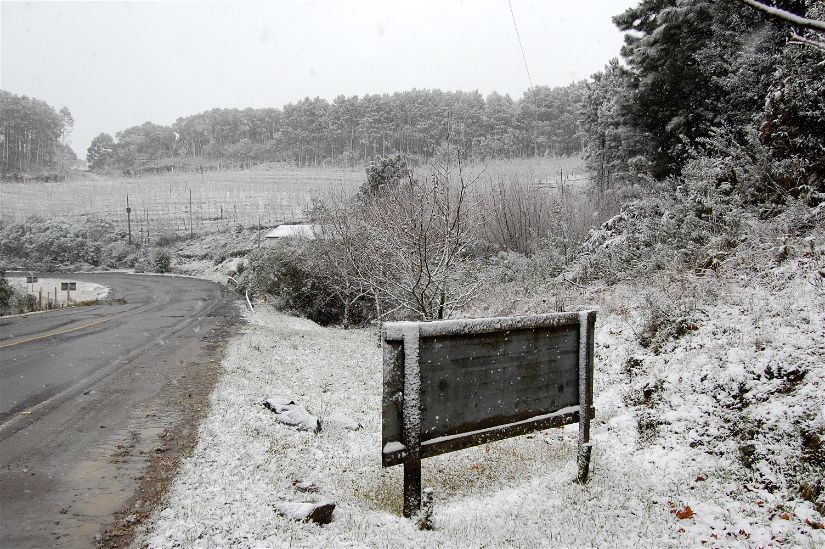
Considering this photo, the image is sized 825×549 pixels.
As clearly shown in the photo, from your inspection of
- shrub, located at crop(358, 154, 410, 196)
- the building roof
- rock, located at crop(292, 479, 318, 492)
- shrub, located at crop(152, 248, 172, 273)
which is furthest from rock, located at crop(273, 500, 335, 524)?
shrub, located at crop(152, 248, 172, 273)

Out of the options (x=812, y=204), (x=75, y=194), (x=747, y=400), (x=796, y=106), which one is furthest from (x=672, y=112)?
(x=75, y=194)

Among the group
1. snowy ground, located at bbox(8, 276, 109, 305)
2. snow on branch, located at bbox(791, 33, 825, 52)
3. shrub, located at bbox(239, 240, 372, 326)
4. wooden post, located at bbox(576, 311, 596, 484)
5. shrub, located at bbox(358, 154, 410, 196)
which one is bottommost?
snowy ground, located at bbox(8, 276, 109, 305)

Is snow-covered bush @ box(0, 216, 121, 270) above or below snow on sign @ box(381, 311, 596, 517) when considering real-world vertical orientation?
below

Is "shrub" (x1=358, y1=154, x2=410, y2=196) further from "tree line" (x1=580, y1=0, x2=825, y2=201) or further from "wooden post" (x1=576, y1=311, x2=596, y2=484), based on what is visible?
"wooden post" (x1=576, y1=311, x2=596, y2=484)

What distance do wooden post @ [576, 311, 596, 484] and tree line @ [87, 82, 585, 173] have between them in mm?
26442

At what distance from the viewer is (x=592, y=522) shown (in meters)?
4.30

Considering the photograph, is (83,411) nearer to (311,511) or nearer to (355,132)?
(311,511)

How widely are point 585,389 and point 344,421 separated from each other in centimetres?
383

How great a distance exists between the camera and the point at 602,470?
212 inches

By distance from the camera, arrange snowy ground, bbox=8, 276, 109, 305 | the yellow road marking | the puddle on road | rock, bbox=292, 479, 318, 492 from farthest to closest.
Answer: snowy ground, bbox=8, 276, 109, 305
the yellow road marking
rock, bbox=292, 479, 318, 492
the puddle on road

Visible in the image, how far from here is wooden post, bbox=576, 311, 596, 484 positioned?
504cm

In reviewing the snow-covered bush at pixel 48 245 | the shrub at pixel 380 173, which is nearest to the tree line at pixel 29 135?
the snow-covered bush at pixel 48 245

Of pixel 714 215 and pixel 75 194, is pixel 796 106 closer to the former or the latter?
pixel 714 215

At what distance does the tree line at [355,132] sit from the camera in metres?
65.9
